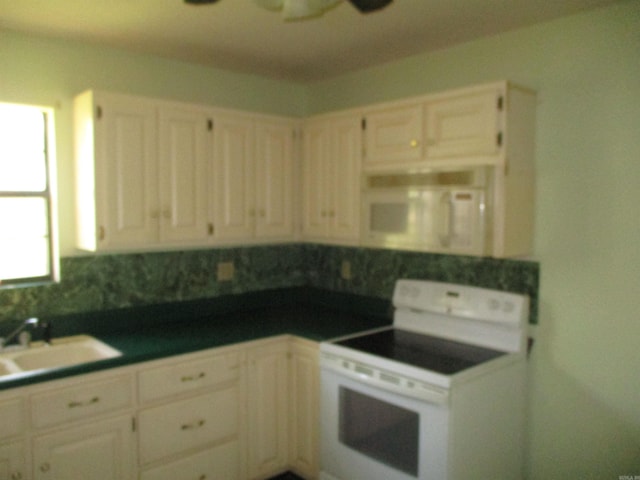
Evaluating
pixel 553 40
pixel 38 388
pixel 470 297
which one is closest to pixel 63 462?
pixel 38 388

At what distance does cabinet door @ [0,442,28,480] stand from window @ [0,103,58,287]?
93 centimetres

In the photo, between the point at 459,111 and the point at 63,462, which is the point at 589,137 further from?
the point at 63,462

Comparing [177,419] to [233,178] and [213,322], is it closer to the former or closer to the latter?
[213,322]

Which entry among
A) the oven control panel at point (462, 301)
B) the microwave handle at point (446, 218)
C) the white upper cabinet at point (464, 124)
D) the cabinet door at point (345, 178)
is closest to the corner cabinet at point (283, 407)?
the oven control panel at point (462, 301)

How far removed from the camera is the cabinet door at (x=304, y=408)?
9.55ft

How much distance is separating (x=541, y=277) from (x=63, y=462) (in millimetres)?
2362

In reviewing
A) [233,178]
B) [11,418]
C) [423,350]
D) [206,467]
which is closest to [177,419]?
[206,467]

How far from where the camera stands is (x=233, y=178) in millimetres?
3182

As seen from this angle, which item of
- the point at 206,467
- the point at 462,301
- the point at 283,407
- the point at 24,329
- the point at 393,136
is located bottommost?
the point at 206,467

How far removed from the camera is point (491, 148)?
8.01 ft

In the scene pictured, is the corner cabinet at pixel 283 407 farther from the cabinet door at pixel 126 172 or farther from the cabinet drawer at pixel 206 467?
the cabinet door at pixel 126 172

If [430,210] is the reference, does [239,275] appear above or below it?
below

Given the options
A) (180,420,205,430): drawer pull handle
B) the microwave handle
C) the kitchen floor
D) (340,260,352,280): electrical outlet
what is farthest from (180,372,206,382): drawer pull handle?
the microwave handle

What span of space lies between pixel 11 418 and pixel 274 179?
→ 1.92 meters
